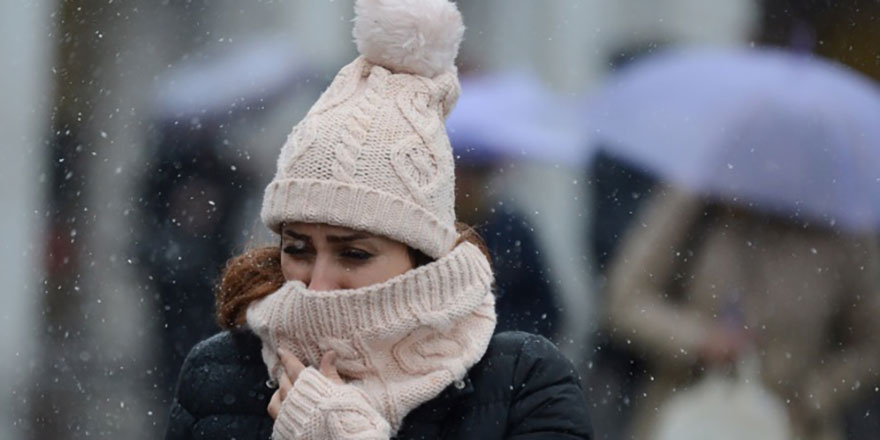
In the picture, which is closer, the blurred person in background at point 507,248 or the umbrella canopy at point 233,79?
the blurred person in background at point 507,248

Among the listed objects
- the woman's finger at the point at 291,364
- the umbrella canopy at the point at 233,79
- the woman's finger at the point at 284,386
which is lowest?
the umbrella canopy at the point at 233,79

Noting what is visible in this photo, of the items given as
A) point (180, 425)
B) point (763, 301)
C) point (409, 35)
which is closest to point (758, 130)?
point (763, 301)

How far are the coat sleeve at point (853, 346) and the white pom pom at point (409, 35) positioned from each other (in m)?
2.86

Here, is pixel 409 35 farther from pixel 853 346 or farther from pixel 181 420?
pixel 853 346

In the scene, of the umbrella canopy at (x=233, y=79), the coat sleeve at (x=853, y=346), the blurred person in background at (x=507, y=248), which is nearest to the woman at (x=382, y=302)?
the blurred person in background at (x=507, y=248)

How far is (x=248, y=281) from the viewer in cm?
347

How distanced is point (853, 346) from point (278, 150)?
6.53 ft

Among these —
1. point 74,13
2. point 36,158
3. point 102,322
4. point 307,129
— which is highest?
point 307,129

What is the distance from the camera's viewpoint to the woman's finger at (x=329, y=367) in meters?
3.28

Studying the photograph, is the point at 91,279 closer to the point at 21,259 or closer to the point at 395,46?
the point at 21,259

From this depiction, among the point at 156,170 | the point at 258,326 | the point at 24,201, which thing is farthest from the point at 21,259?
the point at 258,326

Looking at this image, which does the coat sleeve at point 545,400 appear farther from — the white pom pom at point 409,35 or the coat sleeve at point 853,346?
the coat sleeve at point 853,346

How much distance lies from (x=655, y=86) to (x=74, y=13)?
7.50ft

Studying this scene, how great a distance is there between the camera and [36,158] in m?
7.47
